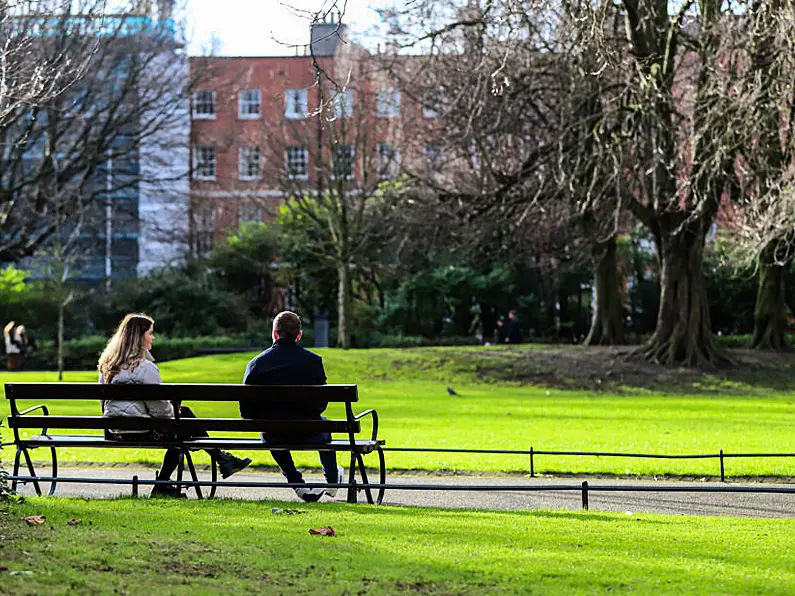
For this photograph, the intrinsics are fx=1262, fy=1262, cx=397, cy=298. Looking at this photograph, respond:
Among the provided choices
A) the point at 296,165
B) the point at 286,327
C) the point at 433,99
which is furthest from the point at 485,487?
the point at 296,165

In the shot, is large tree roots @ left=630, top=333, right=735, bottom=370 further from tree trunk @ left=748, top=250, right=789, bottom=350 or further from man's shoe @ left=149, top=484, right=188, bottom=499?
man's shoe @ left=149, top=484, right=188, bottom=499

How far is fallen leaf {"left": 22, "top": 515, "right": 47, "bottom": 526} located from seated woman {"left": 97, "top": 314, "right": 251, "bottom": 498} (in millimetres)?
2210

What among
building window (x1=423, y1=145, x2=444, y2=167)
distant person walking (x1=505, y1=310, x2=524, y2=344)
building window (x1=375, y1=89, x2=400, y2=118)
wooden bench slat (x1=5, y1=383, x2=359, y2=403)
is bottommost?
wooden bench slat (x1=5, y1=383, x2=359, y2=403)

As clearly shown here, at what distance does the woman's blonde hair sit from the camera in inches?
417

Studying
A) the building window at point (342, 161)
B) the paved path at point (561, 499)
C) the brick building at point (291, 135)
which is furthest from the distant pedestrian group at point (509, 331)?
Result: the paved path at point (561, 499)

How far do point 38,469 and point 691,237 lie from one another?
20.6 metres

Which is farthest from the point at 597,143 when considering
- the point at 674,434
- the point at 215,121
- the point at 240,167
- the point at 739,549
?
the point at 215,121

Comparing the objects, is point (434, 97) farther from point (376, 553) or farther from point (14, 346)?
point (376, 553)

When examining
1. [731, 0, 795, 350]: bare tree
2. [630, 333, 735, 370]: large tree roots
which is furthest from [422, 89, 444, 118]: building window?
[630, 333, 735, 370]: large tree roots

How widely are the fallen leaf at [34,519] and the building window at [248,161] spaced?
4222 cm

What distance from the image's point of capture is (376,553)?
700cm

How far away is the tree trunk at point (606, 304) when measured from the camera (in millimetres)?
37438

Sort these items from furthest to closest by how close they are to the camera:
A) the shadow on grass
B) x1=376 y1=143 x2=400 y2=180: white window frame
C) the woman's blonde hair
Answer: x1=376 y1=143 x2=400 y2=180: white window frame < the shadow on grass < the woman's blonde hair

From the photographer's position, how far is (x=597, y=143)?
26.2 meters
